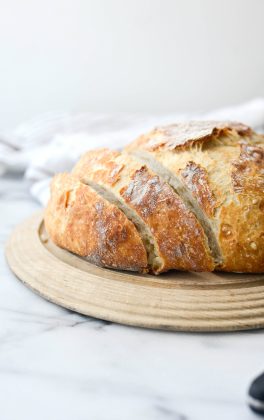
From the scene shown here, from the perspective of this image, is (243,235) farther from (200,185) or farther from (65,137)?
→ (65,137)

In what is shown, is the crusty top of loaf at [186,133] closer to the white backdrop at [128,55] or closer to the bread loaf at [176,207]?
the bread loaf at [176,207]

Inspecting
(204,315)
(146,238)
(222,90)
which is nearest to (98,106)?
(222,90)

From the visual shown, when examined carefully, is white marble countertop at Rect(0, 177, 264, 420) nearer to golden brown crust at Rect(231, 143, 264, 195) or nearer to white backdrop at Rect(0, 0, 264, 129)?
golden brown crust at Rect(231, 143, 264, 195)

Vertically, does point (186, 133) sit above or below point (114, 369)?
above

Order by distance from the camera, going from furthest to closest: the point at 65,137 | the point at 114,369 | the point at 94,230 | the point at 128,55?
Result: the point at 128,55 < the point at 65,137 < the point at 94,230 < the point at 114,369

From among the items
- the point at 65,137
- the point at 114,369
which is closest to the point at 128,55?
the point at 65,137

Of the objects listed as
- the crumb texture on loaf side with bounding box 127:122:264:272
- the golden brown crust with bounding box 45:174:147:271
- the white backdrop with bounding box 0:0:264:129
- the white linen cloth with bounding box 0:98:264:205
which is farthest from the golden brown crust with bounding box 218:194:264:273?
the white backdrop with bounding box 0:0:264:129

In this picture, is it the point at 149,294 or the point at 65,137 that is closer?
the point at 149,294

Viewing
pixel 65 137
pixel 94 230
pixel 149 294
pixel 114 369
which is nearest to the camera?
pixel 114 369
